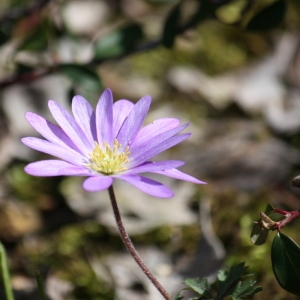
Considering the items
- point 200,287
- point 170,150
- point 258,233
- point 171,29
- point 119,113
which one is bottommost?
point 170,150

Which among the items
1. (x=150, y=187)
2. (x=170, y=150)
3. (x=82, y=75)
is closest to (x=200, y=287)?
(x=150, y=187)

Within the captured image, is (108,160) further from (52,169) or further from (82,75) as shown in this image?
(82,75)

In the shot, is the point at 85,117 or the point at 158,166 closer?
the point at 158,166

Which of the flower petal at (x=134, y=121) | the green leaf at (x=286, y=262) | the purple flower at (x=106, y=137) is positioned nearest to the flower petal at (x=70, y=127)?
the purple flower at (x=106, y=137)

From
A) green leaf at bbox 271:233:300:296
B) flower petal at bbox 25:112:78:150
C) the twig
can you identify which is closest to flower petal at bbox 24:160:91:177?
flower petal at bbox 25:112:78:150

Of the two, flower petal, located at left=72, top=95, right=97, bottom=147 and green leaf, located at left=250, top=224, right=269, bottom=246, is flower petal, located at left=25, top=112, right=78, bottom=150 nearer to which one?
flower petal, located at left=72, top=95, right=97, bottom=147

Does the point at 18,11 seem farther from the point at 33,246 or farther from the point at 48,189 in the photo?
the point at 33,246

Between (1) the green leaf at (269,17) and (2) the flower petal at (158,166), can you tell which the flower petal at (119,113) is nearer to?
(2) the flower petal at (158,166)
